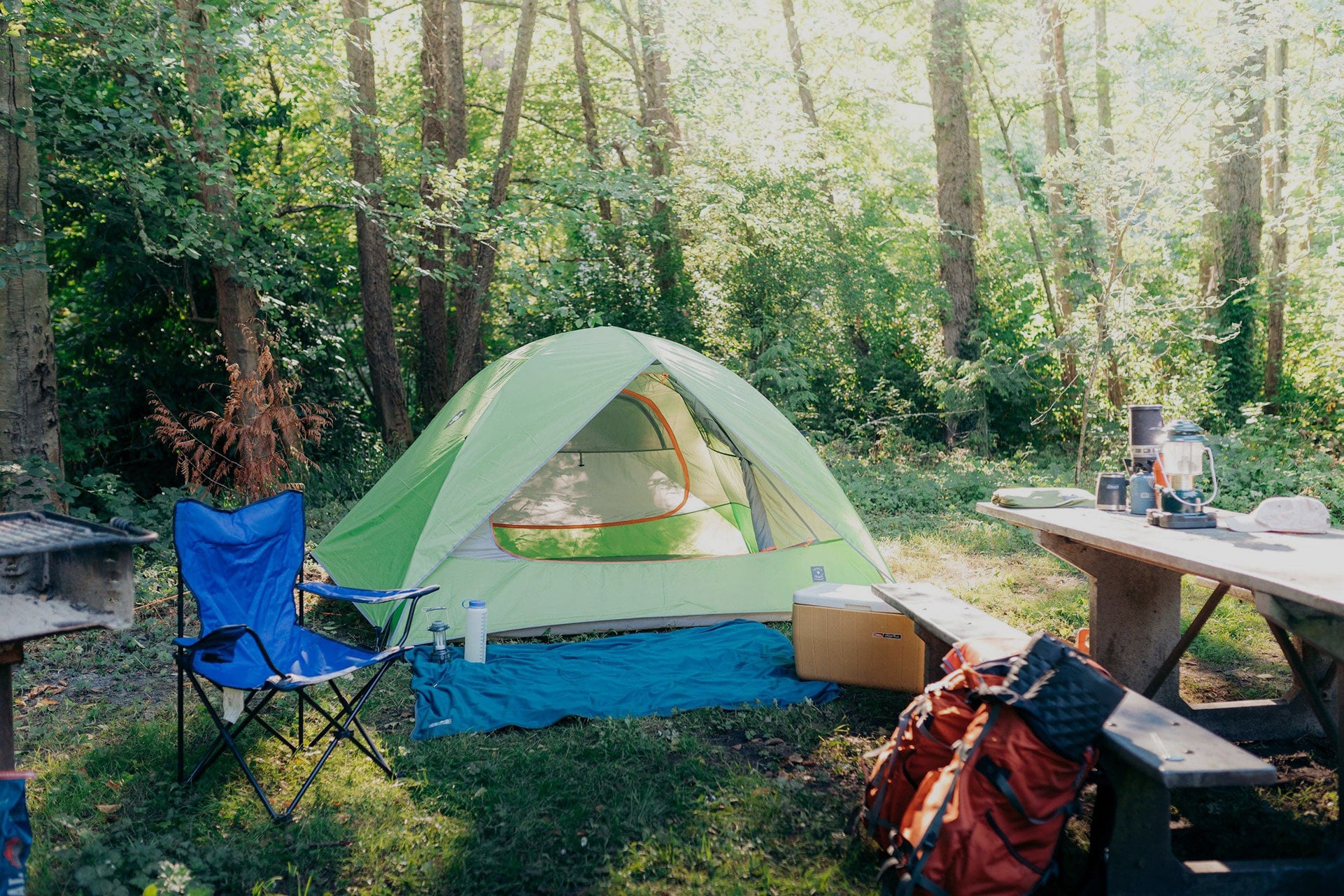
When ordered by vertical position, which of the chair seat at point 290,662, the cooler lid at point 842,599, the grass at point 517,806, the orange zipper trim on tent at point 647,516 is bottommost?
the grass at point 517,806

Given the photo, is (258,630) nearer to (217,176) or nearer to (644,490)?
(644,490)

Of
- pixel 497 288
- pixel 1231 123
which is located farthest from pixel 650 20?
pixel 1231 123

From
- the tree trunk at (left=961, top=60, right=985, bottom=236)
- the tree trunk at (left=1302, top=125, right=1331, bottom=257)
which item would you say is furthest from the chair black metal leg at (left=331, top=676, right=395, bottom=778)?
the tree trunk at (left=1302, top=125, right=1331, bottom=257)

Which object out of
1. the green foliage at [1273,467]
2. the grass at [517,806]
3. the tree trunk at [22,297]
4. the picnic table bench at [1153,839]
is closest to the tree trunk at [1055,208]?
the green foliage at [1273,467]

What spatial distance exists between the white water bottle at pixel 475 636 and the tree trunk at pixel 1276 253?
810 centimetres

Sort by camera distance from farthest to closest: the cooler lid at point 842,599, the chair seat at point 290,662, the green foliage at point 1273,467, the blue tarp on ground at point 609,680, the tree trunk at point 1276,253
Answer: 1. the tree trunk at point 1276,253
2. the green foliage at point 1273,467
3. the cooler lid at point 842,599
4. the blue tarp on ground at point 609,680
5. the chair seat at point 290,662

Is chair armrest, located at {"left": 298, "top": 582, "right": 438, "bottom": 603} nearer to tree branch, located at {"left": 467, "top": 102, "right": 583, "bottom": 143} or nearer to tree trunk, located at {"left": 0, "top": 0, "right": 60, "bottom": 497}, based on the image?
tree trunk, located at {"left": 0, "top": 0, "right": 60, "bottom": 497}

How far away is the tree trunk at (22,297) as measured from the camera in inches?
191

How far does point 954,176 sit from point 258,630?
8.98m

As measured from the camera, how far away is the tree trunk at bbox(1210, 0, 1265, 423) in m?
9.52

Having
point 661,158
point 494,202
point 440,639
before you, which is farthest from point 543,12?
point 440,639

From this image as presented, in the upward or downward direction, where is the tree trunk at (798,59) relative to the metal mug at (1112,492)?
upward

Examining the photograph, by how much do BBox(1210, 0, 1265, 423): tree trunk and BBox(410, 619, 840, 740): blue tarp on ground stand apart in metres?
7.62

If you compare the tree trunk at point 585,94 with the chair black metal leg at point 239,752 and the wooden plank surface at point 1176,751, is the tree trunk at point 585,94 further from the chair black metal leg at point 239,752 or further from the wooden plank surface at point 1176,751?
the wooden plank surface at point 1176,751
